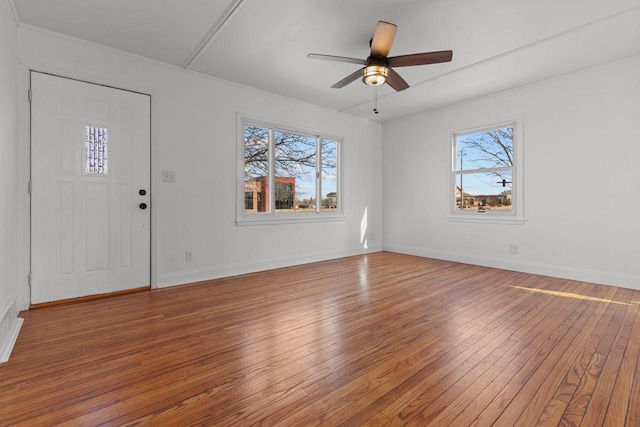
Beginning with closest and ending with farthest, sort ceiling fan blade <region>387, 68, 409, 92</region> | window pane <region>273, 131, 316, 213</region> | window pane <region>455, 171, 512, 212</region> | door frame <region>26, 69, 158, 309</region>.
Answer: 1. door frame <region>26, 69, 158, 309</region>
2. ceiling fan blade <region>387, 68, 409, 92</region>
3. window pane <region>455, 171, 512, 212</region>
4. window pane <region>273, 131, 316, 213</region>

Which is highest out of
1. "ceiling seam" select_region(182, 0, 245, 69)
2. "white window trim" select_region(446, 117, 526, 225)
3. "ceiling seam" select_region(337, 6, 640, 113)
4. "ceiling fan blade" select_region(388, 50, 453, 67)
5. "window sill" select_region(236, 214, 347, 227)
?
"ceiling seam" select_region(337, 6, 640, 113)

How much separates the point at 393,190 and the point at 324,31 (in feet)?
11.9

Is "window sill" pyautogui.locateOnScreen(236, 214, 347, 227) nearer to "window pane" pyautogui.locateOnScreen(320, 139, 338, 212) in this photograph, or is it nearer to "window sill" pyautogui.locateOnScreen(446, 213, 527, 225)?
"window pane" pyautogui.locateOnScreen(320, 139, 338, 212)

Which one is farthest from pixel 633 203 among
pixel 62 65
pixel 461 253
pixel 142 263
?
pixel 62 65

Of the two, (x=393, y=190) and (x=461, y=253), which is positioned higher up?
(x=393, y=190)

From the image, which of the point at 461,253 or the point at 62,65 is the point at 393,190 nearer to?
the point at 461,253

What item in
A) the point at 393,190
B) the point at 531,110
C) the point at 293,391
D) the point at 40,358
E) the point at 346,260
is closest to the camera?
the point at 293,391

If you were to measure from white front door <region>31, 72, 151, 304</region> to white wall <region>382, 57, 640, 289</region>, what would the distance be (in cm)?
454

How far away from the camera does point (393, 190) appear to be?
5945 mm

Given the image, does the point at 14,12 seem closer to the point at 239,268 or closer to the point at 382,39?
the point at 382,39

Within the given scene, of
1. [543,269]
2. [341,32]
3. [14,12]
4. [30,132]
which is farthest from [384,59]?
[543,269]

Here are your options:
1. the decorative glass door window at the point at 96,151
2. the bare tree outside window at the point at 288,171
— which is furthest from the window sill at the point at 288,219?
the decorative glass door window at the point at 96,151

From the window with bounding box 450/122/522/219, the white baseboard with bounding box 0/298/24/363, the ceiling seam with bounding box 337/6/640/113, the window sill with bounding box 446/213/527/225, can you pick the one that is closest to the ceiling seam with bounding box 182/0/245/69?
the ceiling seam with bounding box 337/6/640/113

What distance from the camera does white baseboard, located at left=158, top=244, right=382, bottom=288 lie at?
358 centimetres
